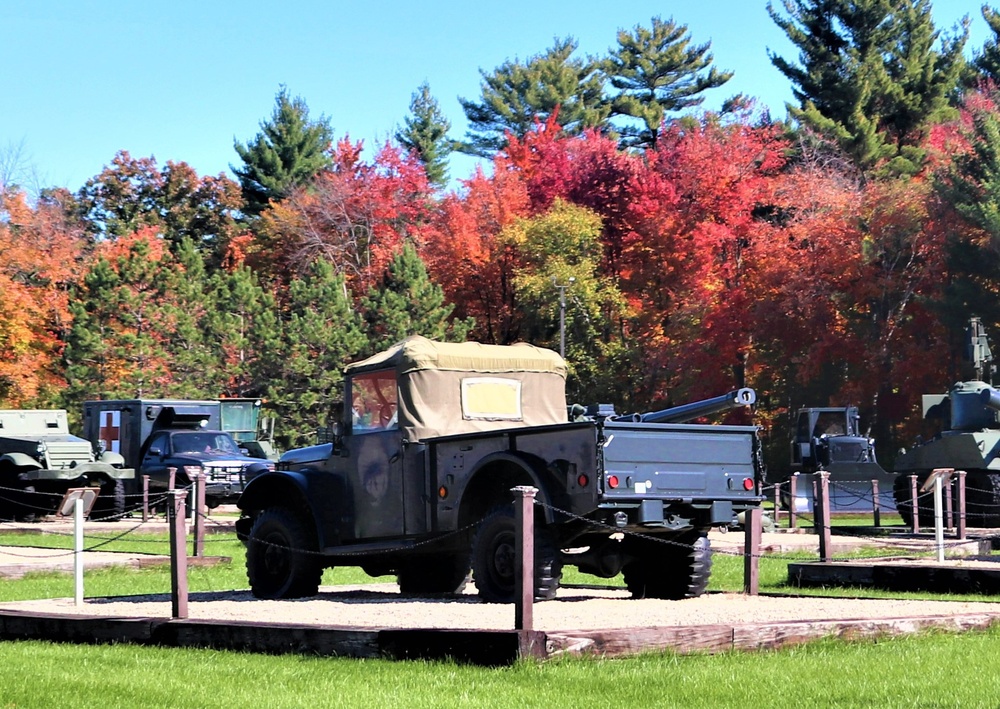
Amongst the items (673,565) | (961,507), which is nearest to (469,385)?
(673,565)

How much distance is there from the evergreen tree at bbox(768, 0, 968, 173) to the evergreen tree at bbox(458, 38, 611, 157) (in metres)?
11.9

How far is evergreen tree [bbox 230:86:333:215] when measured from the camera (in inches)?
2977

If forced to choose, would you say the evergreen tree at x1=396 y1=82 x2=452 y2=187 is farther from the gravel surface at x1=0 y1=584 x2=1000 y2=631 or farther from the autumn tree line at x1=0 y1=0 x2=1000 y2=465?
the gravel surface at x1=0 y1=584 x2=1000 y2=631

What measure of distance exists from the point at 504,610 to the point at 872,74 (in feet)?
165

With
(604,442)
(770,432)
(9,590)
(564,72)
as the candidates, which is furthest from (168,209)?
(604,442)

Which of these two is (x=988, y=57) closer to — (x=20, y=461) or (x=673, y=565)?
(x=20, y=461)

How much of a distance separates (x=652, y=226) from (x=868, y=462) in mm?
21236

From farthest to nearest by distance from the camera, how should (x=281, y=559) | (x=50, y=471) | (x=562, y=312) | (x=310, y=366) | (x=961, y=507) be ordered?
(x=310, y=366), (x=562, y=312), (x=50, y=471), (x=961, y=507), (x=281, y=559)

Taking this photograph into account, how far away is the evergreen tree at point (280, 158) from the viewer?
75.6m

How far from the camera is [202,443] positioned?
3669 centimetres

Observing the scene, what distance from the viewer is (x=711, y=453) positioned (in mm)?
14500

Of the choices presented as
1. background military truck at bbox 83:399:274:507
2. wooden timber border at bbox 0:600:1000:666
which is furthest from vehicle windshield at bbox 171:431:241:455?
wooden timber border at bbox 0:600:1000:666

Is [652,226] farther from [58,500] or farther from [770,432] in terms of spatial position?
[58,500]

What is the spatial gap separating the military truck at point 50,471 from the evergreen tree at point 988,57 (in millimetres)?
37786
